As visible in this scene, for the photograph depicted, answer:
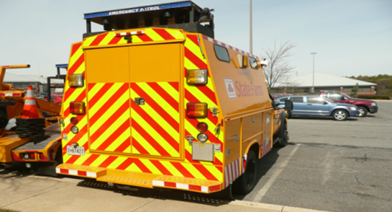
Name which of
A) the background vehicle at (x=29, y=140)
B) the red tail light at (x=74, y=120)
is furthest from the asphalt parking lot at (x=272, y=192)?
the red tail light at (x=74, y=120)

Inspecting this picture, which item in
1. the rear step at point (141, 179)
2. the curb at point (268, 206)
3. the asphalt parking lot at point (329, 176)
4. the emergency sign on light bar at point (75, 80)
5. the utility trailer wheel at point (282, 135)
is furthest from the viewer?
the utility trailer wheel at point (282, 135)

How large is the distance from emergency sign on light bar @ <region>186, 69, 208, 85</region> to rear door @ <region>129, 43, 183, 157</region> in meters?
0.17

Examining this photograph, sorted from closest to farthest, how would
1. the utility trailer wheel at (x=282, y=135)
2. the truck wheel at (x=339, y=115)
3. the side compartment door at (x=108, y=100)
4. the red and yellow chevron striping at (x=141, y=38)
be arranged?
the red and yellow chevron striping at (x=141, y=38), the side compartment door at (x=108, y=100), the utility trailer wheel at (x=282, y=135), the truck wheel at (x=339, y=115)

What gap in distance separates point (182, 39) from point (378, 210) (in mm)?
3674

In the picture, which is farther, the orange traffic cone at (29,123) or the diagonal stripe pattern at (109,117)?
the orange traffic cone at (29,123)

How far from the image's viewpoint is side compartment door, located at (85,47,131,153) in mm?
4078

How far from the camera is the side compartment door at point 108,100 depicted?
4.08m

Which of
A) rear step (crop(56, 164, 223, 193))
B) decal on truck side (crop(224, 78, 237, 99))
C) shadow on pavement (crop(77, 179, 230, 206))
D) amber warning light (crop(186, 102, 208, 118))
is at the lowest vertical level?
shadow on pavement (crop(77, 179, 230, 206))

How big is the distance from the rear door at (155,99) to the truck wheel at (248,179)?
4.10ft

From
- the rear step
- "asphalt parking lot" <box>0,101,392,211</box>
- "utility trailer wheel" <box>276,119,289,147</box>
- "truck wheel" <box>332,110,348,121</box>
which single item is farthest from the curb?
"truck wheel" <box>332,110,348,121</box>

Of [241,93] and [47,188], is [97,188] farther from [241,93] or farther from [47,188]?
[241,93]

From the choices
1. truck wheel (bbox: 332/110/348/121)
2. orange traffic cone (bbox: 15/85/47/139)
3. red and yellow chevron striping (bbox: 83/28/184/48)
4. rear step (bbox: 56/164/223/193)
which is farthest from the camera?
truck wheel (bbox: 332/110/348/121)

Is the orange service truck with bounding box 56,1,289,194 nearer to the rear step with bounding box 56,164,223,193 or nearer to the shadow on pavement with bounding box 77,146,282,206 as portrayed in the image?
the rear step with bounding box 56,164,223,193

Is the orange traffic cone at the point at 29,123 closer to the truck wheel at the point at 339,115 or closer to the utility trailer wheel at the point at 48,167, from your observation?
the utility trailer wheel at the point at 48,167
